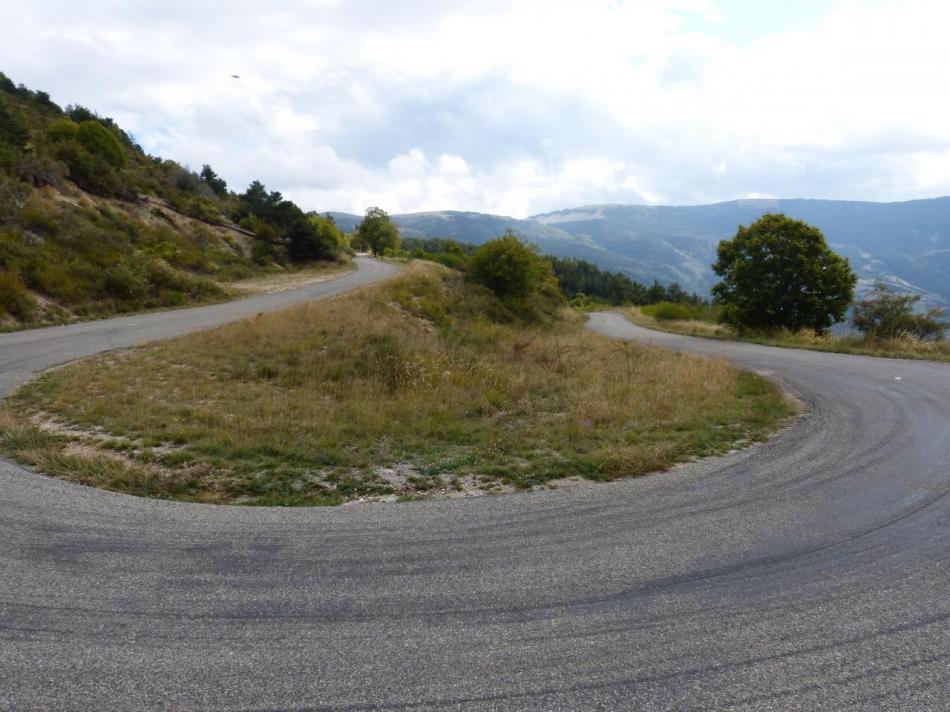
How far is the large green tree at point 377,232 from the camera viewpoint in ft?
287

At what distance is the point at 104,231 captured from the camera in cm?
2595

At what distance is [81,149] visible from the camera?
111 feet

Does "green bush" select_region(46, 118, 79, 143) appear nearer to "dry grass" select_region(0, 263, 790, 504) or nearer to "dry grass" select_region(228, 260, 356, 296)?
"dry grass" select_region(228, 260, 356, 296)

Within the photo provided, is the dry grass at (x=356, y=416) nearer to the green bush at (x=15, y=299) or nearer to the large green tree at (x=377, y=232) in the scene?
the green bush at (x=15, y=299)

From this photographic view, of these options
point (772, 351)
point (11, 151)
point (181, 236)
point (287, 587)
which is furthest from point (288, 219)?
point (287, 587)

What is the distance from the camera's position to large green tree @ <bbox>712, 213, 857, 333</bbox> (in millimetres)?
27078

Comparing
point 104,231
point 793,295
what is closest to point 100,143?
point 104,231

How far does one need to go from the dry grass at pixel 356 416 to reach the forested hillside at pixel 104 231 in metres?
9.55

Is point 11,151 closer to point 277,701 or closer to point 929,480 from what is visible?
point 277,701

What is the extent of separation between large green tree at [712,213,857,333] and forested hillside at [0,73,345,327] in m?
27.4

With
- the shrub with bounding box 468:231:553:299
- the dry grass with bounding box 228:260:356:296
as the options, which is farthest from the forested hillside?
the shrub with bounding box 468:231:553:299

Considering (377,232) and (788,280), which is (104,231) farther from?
(377,232)

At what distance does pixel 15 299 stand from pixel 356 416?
1553 cm

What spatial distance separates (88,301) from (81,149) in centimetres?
2137
